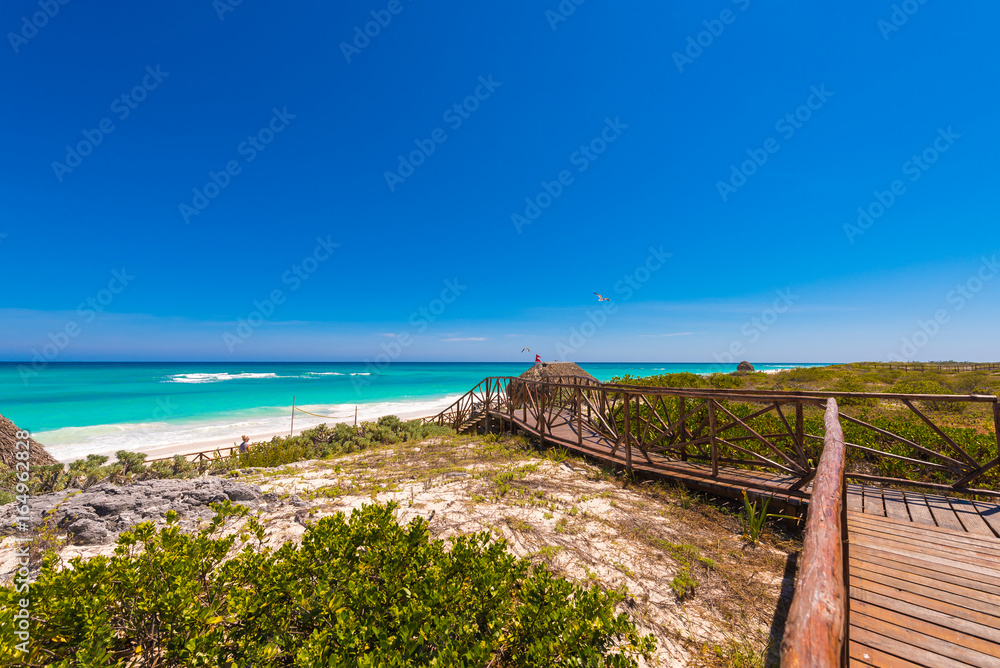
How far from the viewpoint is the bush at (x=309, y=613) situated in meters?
2.07

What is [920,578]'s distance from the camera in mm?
2961

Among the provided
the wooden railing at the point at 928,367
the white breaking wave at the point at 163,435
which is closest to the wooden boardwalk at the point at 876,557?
the white breaking wave at the point at 163,435

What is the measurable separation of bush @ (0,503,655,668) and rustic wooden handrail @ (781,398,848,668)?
1.32m

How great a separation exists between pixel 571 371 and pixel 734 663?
19925 mm

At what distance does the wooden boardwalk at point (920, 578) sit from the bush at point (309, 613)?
5.19 ft

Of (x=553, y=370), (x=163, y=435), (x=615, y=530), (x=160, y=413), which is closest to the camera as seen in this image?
(x=615, y=530)

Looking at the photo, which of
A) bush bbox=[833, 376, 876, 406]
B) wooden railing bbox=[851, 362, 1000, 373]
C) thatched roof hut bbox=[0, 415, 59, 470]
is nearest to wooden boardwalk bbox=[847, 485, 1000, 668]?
bush bbox=[833, 376, 876, 406]

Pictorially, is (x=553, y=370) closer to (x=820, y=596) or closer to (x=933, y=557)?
(x=933, y=557)

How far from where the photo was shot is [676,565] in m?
3.97

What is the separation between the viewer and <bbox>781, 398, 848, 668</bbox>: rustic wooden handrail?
3.18 ft

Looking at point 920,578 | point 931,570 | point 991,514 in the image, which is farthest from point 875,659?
point 991,514

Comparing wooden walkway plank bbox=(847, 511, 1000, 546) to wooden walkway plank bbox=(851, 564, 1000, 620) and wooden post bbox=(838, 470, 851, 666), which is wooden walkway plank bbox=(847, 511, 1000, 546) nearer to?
wooden walkway plank bbox=(851, 564, 1000, 620)

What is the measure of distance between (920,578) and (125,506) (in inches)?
348

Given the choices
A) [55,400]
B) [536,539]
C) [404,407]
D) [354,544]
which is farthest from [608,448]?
[55,400]
